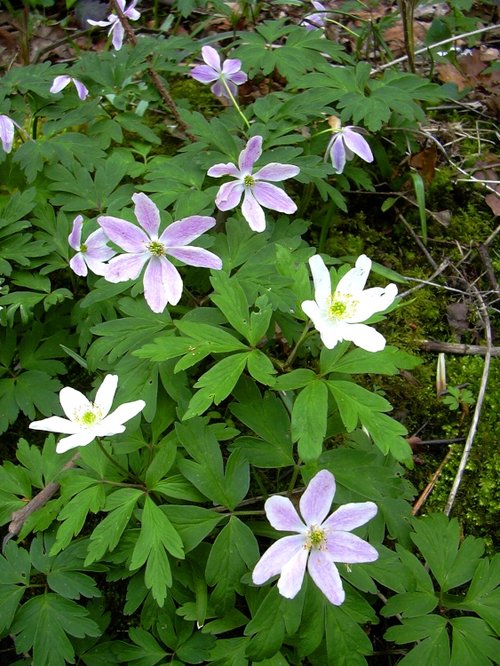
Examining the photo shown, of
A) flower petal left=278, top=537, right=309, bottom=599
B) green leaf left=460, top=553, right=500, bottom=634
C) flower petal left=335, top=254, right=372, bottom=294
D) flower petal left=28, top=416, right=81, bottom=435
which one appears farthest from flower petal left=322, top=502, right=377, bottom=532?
flower petal left=28, top=416, right=81, bottom=435

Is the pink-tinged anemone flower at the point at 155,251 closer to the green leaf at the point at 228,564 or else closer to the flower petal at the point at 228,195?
the flower petal at the point at 228,195

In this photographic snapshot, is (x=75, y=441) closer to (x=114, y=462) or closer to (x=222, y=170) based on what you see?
(x=114, y=462)

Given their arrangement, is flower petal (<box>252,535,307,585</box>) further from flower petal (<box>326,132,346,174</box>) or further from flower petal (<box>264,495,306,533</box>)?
flower petal (<box>326,132,346,174</box>)

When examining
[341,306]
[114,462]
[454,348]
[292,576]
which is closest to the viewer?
[292,576]

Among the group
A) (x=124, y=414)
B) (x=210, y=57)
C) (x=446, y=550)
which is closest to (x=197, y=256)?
(x=124, y=414)

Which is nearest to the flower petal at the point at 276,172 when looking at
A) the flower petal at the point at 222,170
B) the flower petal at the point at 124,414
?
the flower petal at the point at 222,170
